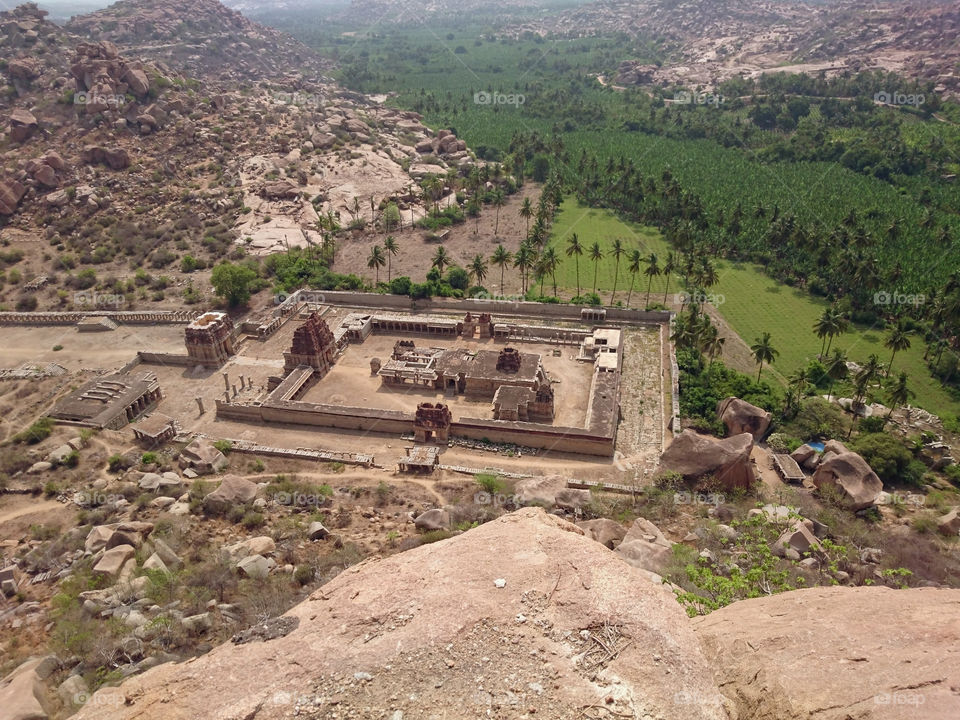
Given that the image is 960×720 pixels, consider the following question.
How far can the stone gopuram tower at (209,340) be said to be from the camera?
63031mm

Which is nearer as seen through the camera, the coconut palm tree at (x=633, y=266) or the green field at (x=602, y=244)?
the coconut palm tree at (x=633, y=266)

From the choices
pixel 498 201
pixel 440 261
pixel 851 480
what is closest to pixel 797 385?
pixel 851 480

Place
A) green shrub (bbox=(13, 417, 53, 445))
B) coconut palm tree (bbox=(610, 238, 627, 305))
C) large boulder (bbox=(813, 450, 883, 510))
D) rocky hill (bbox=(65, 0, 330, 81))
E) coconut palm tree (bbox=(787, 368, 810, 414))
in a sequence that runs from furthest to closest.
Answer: rocky hill (bbox=(65, 0, 330, 81))
coconut palm tree (bbox=(610, 238, 627, 305))
coconut palm tree (bbox=(787, 368, 810, 414))
green shrub (bbox=(13, 417, 53, 445))
large boulder (bbox=(813, 450, 883, 510))

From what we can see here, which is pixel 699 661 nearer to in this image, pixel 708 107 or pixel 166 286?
pixel 166 286

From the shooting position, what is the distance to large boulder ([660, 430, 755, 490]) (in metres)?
42.5

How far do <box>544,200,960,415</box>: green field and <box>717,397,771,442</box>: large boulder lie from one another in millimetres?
13117

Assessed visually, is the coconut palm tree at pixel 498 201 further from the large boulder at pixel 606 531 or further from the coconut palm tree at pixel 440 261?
the large boulder at pixel 606 531

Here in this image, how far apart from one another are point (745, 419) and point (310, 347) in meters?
39.1

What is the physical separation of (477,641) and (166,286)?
74.1 m

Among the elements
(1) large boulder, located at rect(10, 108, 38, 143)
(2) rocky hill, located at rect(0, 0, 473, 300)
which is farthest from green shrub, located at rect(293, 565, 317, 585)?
(1) large boulder, located at rect(10, 108, 38, 143)

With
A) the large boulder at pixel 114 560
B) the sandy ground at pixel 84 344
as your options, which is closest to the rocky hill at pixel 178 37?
the sandy ground at pixel 84 344

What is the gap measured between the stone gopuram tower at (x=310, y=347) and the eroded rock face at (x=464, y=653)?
39.2 meters

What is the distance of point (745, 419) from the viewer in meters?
50.4

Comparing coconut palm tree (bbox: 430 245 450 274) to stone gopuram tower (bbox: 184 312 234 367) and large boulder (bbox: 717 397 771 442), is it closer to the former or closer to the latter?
stone gopuram tower (bbox: 184 312 234 367)
